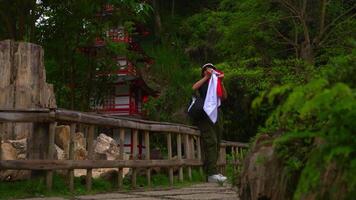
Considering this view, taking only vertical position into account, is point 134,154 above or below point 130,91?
below

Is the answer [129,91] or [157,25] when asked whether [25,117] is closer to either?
[157,25]

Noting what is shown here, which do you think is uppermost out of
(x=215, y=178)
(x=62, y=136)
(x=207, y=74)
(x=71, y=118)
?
(x=207, y=74)

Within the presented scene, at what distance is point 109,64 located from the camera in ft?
45.7

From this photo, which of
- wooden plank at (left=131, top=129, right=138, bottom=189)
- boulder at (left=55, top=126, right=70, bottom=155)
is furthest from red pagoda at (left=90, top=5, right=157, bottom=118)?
wooden plank at (left=131, top=129, right=138, bottom=189)

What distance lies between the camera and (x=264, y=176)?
8.68 feet

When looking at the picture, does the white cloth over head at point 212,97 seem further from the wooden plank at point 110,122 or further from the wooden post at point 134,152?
the wooden post at point 134,152

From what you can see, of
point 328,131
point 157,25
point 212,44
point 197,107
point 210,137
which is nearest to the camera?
point 328,131

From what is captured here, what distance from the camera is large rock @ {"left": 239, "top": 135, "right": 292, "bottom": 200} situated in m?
2.50

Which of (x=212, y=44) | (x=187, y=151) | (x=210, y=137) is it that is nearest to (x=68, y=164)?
(x=210, y=137)

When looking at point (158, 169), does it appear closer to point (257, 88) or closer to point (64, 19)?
point (64, 19)

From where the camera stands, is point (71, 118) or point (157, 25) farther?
point (157, 25)

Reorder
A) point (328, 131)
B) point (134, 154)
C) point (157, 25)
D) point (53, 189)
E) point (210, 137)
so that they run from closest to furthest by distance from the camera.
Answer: point (328, 131) → point (53, 189) → point (134, 154) → point (210, 137) → point (157, 25)

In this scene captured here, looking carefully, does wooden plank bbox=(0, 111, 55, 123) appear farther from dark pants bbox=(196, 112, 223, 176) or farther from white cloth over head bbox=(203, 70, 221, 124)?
dark pants bbox=(196, 112, 223, 176)

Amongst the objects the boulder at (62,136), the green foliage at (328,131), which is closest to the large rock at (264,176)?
the green foliage at (328,131)
